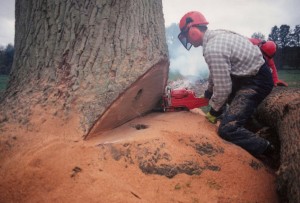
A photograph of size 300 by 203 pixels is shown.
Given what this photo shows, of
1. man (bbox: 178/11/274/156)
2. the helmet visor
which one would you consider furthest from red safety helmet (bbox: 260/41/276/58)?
the helmet visor

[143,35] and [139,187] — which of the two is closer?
[139,187]

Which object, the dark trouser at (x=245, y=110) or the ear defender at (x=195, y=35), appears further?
the ear defender at (x=195, y=35)

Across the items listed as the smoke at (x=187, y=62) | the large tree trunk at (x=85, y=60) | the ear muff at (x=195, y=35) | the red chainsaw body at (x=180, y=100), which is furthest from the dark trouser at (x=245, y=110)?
the smoke at (x=187, y=62)

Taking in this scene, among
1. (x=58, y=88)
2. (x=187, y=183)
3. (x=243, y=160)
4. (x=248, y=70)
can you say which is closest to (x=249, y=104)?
(x=248, y=70)

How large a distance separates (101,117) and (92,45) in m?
0.77

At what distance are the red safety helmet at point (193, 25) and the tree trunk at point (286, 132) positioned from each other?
1.14 meters

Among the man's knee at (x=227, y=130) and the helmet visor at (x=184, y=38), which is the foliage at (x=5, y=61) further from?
the man's knee at (x=227, y=130)

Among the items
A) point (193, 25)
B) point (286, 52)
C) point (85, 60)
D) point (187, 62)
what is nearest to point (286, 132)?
point (193, 25)

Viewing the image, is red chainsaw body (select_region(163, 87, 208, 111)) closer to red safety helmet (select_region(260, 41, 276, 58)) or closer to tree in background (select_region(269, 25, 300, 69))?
red safety helmet (select_region(260, 41, 276, 58))

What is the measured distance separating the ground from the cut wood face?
0.62ft

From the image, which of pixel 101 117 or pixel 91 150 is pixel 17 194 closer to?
pixel 91 150

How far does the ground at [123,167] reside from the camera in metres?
1.65

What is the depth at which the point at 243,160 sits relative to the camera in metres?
2.06

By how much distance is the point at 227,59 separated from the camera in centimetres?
262
